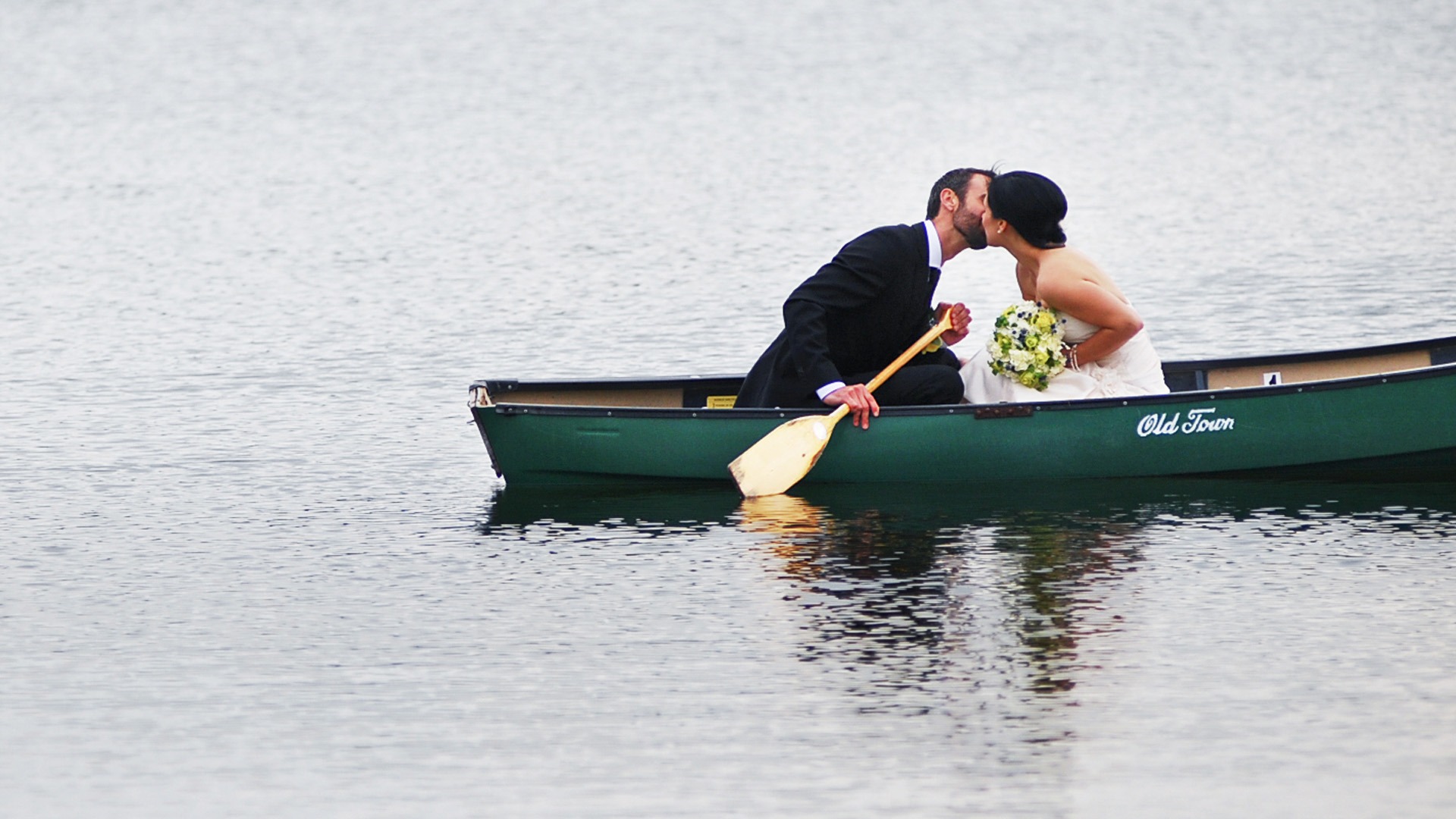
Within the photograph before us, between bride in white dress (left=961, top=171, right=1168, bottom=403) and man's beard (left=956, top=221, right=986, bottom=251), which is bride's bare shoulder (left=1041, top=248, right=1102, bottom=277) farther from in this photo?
man's beard (left=956, top=221, right=986, bottom=251)

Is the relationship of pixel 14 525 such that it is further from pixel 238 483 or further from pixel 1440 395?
pixel 1440 395

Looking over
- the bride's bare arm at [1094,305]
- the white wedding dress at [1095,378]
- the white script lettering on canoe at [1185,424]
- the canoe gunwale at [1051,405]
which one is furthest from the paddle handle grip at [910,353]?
the white script lettering on canoe at [1185,424]

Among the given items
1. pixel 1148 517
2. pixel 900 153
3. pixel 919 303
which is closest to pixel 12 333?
pixel 919 303

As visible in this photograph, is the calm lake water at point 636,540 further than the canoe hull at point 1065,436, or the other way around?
the canoe hull at point 1065,436

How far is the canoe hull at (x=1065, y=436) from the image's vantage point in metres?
9.65

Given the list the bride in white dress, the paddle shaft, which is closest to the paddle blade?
the paddle shaft

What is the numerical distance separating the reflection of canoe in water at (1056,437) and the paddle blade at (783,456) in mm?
64

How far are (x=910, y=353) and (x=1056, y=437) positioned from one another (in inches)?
27.0

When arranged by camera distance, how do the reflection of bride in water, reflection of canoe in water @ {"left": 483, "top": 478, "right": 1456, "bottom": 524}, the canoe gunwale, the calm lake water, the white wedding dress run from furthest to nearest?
the white wedding dress
the canoe gunwale
reflection of canoe in water @ {"left": 483, "top": 478, "right": 1456, "bottom": 524}
the reflection of bride in water
the calm lake water

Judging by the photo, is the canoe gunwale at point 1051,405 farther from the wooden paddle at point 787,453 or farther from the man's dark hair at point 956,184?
the man's dark hair at point 956,184

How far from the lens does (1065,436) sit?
9750 millimetres

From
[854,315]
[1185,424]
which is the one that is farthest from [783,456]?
[1185,424]

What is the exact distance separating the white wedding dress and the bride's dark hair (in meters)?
0.50

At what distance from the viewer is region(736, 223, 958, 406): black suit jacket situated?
9586mm
